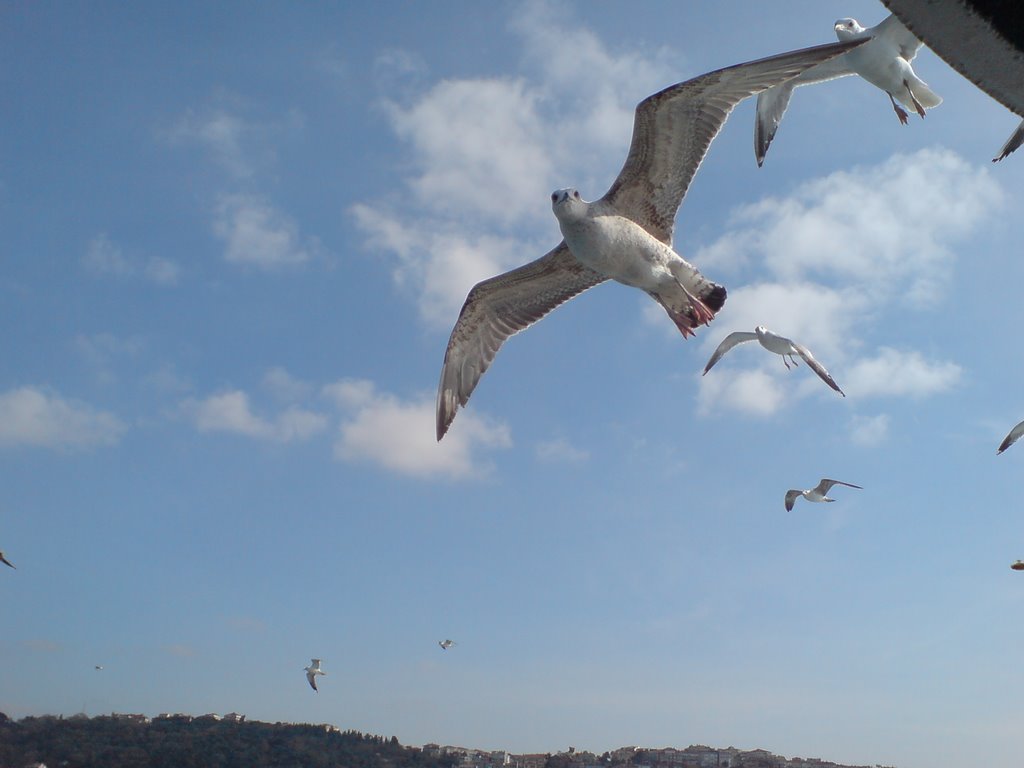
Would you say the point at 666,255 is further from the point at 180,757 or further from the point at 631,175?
the point at 180,757

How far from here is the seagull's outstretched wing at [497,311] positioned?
13.4 m

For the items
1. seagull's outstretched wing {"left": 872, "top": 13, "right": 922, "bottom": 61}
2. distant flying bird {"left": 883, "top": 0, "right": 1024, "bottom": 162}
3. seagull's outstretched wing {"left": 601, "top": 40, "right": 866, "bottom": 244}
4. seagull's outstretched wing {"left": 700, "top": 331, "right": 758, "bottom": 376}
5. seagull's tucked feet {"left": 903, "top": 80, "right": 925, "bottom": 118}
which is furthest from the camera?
seagull's outstretched wing {"left": 700, "top": 331, "right": 758, "bottom": 376}

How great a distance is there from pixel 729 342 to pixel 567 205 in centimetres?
893

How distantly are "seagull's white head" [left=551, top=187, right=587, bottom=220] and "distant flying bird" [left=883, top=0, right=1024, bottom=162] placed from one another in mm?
9566

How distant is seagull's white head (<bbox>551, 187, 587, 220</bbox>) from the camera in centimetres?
1146

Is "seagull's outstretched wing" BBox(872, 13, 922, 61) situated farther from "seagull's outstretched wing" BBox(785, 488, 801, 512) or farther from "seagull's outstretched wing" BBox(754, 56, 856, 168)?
"seagull's outstretched wing" BBox(785, 488, 801, 512)

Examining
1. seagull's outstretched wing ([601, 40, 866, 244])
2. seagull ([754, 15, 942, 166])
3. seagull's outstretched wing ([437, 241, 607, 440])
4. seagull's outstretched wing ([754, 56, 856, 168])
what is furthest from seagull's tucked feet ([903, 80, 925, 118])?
seagull's outstretched wing ([437, 241, 607, 440])

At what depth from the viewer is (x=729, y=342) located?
1938cm

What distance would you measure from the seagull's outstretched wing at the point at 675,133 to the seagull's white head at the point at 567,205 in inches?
14.4

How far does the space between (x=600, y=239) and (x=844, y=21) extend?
7.86 m

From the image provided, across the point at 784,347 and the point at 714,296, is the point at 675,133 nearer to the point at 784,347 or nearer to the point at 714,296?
the point at 714,296

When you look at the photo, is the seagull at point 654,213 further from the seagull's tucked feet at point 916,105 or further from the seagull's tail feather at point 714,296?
the seagull's tucked feet at point 916,105

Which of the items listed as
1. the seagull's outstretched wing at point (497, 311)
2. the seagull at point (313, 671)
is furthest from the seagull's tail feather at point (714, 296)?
the seagull at point (313, 671)

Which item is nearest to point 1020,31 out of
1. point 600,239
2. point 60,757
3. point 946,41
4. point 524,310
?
point 946,41
